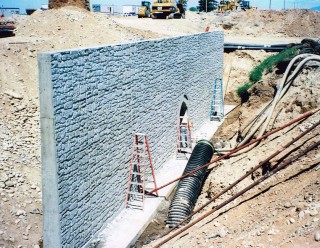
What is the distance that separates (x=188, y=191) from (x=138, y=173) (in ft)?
4.99

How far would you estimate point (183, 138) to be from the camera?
1451 cm

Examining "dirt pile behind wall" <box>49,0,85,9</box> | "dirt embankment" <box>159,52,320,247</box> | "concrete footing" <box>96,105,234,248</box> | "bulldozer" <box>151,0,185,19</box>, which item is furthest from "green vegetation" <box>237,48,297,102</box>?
"bulldozer" <box>151,0,185,19</box>

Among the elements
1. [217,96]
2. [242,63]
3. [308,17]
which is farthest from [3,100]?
[308,17]

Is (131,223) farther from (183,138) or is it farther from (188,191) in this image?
(183,138)

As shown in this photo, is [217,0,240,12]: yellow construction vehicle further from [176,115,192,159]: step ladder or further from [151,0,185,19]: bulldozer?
[176,115,192,159]: step ladder

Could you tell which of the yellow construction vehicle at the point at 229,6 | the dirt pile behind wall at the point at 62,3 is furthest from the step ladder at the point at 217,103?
the yellow construction vehicle at the point at 229,6

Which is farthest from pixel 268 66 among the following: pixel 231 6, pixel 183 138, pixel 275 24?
pixel 231 6

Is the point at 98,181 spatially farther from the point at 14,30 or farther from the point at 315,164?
the point at 14,30

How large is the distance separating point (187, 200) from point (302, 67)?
19.3 ft

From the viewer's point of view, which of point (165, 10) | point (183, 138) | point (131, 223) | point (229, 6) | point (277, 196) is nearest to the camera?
point (277, 196)

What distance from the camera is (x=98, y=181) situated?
28.7ft

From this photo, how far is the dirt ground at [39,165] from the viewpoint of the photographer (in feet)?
20.5

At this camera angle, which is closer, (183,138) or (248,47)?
(183,138)

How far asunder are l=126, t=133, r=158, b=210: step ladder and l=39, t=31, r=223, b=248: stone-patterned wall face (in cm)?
29
